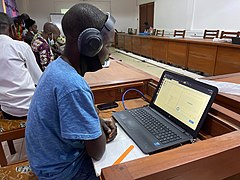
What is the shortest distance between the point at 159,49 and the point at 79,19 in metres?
5.50

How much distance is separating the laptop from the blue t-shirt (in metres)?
0.25

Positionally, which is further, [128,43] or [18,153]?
[128,43]

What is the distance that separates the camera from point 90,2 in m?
9.36

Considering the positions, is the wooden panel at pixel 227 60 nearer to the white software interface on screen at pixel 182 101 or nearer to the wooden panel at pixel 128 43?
the white software interface on screen at pixel 182 101

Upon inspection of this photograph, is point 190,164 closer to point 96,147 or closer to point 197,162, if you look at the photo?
point 197,162

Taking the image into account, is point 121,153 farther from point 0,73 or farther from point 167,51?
point 167,51

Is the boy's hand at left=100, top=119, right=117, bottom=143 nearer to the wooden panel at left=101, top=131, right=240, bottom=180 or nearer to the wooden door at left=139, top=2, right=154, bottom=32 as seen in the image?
the wooden panel at left=101, top=131, right=240, bottom=180

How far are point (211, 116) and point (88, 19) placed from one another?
64 centimetres

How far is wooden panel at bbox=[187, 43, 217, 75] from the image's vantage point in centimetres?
401

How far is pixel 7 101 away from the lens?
1.49m

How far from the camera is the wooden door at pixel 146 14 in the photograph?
30.3 ft

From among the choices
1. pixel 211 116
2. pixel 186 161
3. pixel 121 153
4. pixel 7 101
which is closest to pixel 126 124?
pixel 121 153

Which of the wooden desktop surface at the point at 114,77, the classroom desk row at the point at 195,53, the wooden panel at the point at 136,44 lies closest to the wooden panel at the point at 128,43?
the wooden panel at the point at 136,44

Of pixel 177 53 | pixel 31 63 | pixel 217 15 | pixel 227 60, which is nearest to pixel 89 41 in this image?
pixel 31 63
